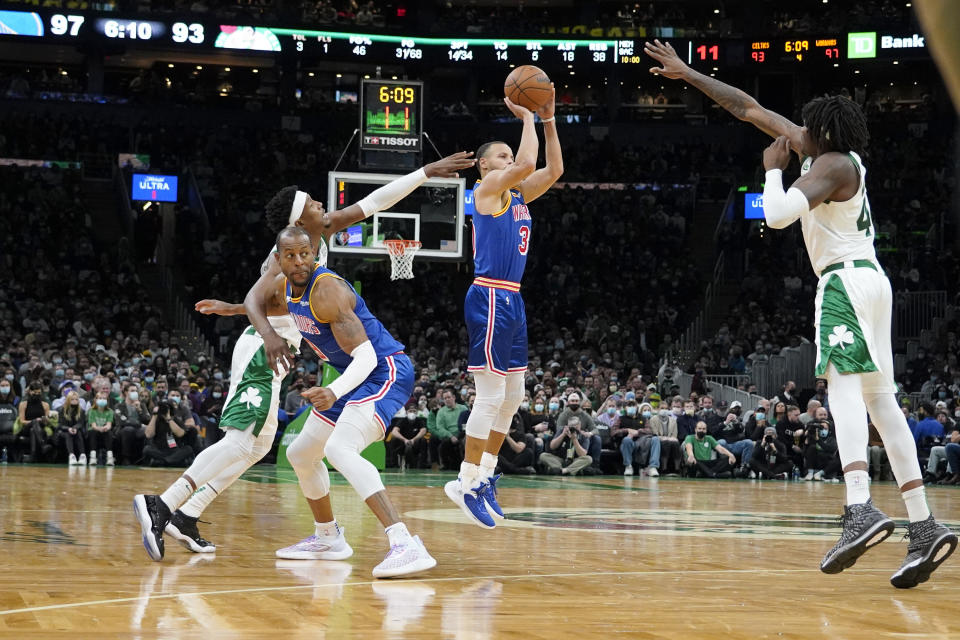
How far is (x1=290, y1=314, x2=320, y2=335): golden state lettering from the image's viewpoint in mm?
6016

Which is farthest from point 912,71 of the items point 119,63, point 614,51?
point 119,63

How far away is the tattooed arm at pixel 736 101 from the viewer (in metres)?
5.93

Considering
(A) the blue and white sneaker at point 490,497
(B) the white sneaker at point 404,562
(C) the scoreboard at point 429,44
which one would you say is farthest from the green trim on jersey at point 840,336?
(C) the scoreboard at point 429,44

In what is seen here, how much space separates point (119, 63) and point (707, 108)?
20.6m

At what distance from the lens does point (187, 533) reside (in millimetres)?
6523

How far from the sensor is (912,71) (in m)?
39.7

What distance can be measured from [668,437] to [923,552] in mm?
13896

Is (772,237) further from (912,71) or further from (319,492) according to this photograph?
(319,492)

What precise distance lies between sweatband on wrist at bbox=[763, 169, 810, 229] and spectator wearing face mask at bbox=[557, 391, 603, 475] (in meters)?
13.2

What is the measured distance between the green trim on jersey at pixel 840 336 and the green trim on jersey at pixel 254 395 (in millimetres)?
3111

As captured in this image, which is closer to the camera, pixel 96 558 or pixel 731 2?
pixel 96 558

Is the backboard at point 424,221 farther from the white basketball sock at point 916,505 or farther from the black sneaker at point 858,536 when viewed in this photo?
the black sneaker at point 858,536

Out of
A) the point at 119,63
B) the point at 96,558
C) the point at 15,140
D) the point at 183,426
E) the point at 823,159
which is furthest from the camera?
the point at 119,63

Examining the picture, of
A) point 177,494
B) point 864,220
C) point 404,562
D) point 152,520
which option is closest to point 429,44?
point 177,494
